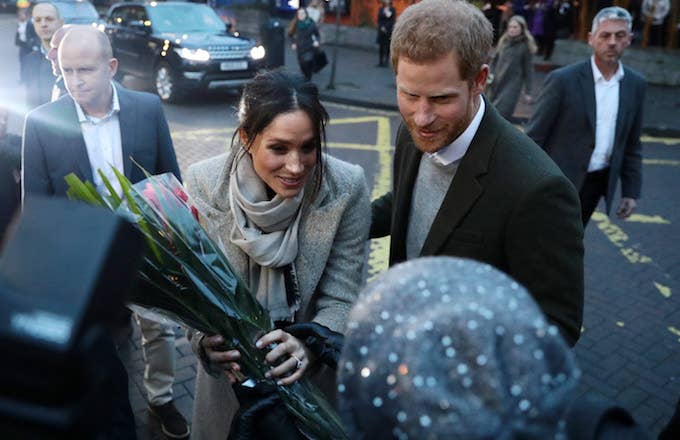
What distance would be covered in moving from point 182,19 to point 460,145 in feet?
37.4

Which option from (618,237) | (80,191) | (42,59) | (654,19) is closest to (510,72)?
(618,237)

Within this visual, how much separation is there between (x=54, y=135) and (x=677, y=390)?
4.00 metres

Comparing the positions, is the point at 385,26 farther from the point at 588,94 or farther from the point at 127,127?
the point at 127,127

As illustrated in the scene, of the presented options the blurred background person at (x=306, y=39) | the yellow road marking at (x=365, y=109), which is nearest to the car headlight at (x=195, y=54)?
the yellow road marking at (x=365, y=109)

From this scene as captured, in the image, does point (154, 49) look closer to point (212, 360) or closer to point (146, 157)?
point (146, 157)

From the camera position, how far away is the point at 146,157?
10.4 feet

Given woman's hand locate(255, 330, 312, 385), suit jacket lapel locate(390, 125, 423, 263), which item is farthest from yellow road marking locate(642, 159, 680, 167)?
woman's hand locate(255, 330, 312, 385)

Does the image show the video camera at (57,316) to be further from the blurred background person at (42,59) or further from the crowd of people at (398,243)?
the blurred background person at (42,59)

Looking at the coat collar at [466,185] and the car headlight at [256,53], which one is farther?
the car headlight at [256,53]

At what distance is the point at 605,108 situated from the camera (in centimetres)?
424

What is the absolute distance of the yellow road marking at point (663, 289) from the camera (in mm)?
4965

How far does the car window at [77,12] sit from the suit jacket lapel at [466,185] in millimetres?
13909

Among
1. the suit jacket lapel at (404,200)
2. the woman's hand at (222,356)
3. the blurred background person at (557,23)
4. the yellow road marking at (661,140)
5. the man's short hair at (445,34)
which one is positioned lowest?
the yellow road marking at (661,140)

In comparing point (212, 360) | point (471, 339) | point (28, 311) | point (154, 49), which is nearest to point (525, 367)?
point (471, 339)
